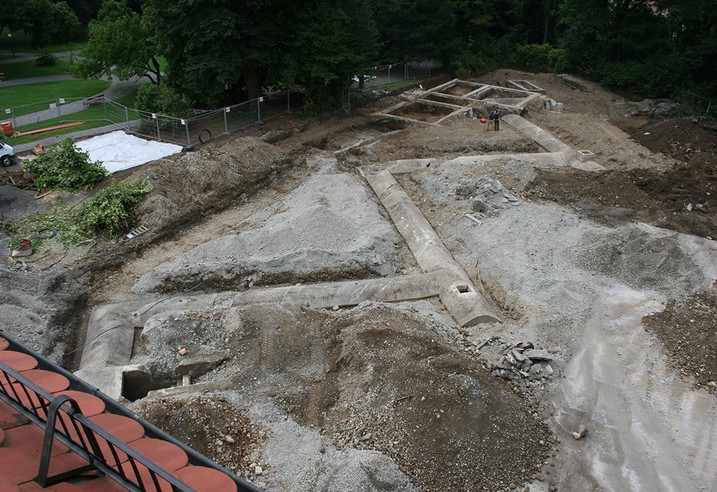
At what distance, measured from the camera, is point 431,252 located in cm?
1571

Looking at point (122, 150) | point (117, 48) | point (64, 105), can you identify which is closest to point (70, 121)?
point (64, 105)

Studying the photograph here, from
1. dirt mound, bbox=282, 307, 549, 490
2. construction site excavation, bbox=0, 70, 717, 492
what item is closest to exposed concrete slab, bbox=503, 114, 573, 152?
construction site excavation, bbox=0, 70, 717, 492

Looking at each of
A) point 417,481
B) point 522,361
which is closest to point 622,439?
point 522,361

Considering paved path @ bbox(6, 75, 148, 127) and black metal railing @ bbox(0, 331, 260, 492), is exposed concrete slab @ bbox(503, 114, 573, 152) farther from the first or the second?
paved path @ bbox(6, 75, 148, 127)

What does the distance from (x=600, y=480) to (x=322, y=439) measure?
4828 mm

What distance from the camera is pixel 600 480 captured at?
30.3 feet

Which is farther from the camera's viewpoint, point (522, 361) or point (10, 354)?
point (522, 361)

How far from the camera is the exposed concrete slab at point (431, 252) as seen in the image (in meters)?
13.0

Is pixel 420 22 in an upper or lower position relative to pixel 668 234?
upper

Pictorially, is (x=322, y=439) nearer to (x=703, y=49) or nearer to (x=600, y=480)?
(x=600, y=480)

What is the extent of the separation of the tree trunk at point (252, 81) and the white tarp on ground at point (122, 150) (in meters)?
6.47

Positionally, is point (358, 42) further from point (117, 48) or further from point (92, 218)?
point (92, 218)

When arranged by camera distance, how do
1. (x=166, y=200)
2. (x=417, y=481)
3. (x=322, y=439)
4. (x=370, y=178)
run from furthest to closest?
(x=370, y=178) < (x=166, y=200) < (x=322, y=439) < (x=417, y=481)

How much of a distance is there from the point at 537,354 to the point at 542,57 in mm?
33672
